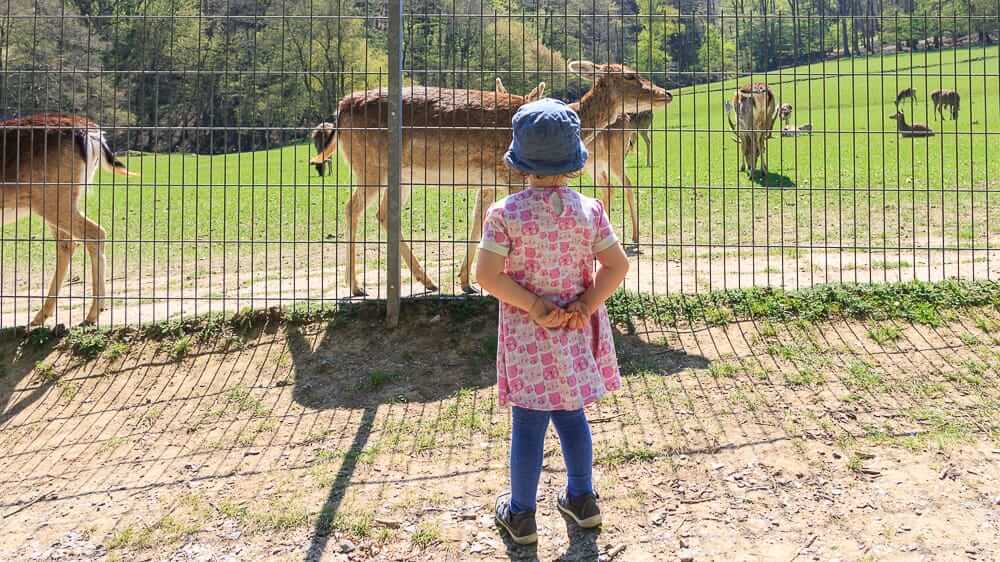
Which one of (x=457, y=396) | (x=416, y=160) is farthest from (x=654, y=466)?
(x=416, y=160)

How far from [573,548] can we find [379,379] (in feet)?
8.12

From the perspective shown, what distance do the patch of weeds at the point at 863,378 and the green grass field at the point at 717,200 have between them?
1498 millimetres

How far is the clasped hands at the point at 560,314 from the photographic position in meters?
3.40

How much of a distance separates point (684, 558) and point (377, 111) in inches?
205

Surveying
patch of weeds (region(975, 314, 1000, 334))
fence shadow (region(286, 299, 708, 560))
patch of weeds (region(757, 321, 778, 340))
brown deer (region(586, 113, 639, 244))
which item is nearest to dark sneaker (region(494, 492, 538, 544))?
fence shadow (region(286, 299, 708, 560))

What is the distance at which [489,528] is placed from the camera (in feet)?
12.8

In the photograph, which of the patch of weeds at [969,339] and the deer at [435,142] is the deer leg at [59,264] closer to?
the deer at [435,142]

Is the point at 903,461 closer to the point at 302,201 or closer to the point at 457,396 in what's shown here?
the point at 457,396

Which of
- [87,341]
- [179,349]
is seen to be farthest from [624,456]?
[87,341]

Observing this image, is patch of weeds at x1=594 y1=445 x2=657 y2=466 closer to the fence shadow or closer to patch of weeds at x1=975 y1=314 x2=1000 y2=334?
the fence shadow

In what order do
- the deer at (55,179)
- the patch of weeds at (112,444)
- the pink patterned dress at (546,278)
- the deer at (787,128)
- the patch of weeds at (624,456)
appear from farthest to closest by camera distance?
the deer at (787,128) < the deer at (55,179) < the patch of weeds at (112,444) < the patch of weeds at (624,456) < the pink patterned dress at (546,278)

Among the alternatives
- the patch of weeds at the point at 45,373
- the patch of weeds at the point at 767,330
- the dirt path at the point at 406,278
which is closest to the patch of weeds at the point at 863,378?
the patch of weeds at the point at 767,330

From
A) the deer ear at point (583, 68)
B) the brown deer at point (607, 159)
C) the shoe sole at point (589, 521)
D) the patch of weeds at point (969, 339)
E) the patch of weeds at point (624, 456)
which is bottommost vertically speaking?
the shoe sole at point (589, 521)

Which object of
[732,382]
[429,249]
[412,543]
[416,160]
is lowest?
[412,543]
